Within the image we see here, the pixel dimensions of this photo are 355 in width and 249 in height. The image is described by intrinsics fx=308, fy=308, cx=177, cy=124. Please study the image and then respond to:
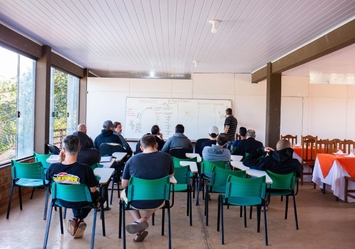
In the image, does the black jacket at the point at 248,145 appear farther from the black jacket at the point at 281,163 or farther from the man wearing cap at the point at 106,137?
the man wearing cap at the point at 106,137

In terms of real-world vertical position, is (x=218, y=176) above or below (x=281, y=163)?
below

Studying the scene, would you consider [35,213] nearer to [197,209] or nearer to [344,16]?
[197,209]

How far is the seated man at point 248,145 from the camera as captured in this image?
5.33m

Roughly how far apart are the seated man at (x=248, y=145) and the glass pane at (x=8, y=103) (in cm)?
382

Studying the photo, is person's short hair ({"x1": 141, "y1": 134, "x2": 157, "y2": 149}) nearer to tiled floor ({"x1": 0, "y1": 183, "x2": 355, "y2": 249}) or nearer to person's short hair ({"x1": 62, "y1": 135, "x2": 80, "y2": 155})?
person's short hair ({"x1": 62, "y1": 135, "x2": 80, "y2": 155})

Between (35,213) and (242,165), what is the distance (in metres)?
2.87

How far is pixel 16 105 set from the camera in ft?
16.9

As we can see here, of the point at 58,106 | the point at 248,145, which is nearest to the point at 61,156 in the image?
the point at 248,145

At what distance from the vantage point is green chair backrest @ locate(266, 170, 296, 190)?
12.0ft

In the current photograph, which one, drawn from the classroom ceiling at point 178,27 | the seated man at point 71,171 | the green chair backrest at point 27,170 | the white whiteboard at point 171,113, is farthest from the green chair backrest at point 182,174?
the white whiteboard at point 171,113

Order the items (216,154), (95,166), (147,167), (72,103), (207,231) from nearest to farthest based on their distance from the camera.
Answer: (147,167), (207,231), (95,166), (216,154), (72,103)

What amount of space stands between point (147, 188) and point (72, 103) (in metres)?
5.91

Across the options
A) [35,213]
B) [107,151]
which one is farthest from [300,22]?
[35,213]

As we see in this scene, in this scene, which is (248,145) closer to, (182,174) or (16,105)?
(182,174)
